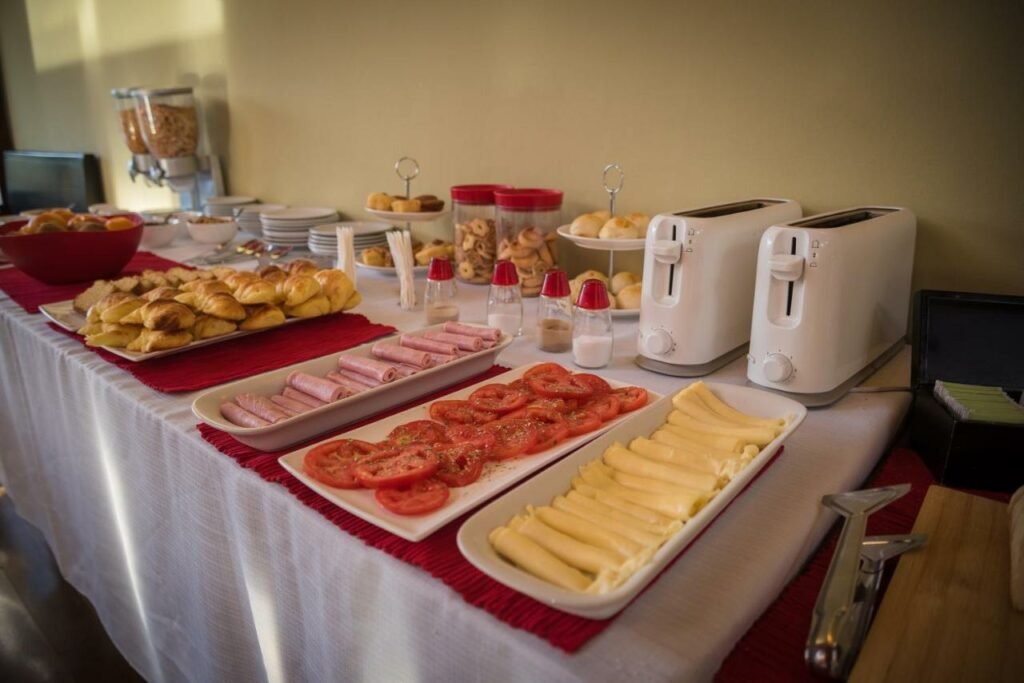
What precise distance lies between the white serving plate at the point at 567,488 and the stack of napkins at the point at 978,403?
172 mm

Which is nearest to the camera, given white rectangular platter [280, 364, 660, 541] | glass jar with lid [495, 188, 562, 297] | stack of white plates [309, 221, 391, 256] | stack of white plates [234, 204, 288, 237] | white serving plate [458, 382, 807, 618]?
white serving plate [458, 382, 807, 618]

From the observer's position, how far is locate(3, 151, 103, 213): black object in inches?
138

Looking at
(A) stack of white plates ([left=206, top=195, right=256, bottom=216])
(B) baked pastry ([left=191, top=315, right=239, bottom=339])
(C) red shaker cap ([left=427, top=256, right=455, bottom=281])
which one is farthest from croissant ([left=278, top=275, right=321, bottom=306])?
(A) stack of white plates ([left=206, top=195, right=256, bottom=216])

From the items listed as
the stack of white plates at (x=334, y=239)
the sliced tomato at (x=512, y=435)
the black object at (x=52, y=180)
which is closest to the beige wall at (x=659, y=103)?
the stack of white plates at (x=334, y=239)

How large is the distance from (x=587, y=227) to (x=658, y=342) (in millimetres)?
393

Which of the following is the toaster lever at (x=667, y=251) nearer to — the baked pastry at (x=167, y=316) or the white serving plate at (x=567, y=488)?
the white serving plate at (x=567, y=488)

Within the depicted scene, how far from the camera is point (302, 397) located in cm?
81

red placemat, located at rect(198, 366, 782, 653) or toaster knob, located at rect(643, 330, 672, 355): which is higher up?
toaster knob, located at rect(643, 330, 672, 355)

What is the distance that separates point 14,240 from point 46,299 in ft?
0.49

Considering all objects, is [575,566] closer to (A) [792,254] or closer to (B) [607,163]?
(A) [792,254]

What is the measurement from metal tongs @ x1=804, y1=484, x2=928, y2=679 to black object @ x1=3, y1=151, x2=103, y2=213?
4016 millimetres

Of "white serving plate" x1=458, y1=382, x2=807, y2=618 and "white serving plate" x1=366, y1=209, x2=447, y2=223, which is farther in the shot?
"white serving plate" x1=366, y1=209, x2=447, y2=223

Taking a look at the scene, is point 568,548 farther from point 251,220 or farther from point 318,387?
point 251,220

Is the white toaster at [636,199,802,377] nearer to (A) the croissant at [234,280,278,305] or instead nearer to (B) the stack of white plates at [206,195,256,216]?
(A) the croissant at [234,280,278,305]
